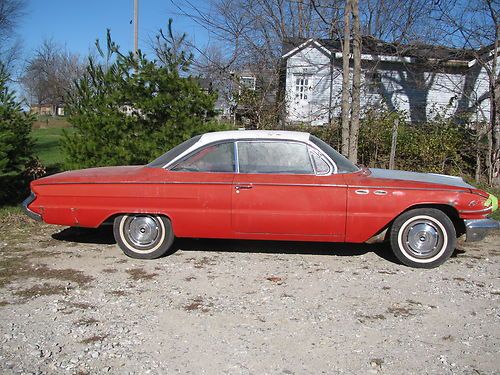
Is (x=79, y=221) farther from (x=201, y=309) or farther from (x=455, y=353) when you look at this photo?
(x=455, y=353)

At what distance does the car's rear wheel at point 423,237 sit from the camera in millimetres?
5039

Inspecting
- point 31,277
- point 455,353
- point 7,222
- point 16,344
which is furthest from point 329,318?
point 7,222

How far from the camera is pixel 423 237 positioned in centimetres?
507

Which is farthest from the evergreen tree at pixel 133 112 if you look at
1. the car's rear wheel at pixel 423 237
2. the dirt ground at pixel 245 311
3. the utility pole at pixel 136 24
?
the utility pole at pixel 136 24

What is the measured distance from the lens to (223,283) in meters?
4.59

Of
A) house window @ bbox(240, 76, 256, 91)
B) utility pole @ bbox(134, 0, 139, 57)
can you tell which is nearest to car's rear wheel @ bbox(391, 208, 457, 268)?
house window @ bbox(240, 76, 256, 91)

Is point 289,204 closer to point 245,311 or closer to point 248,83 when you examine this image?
point 245,311

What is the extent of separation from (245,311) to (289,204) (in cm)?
144

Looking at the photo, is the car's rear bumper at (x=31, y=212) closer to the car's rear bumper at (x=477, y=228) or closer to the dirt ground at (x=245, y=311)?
the dirt ground at (x=245, y=311)

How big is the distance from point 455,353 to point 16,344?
120 inches

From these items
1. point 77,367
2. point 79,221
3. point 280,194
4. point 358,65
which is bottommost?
point 77,367

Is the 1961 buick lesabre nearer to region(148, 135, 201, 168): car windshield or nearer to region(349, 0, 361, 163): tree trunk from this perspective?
region(148, 135, 201, 168): car windshield

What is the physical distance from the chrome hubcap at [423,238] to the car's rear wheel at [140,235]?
263cm

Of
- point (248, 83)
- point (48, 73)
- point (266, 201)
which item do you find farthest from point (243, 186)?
point (48, 73)
